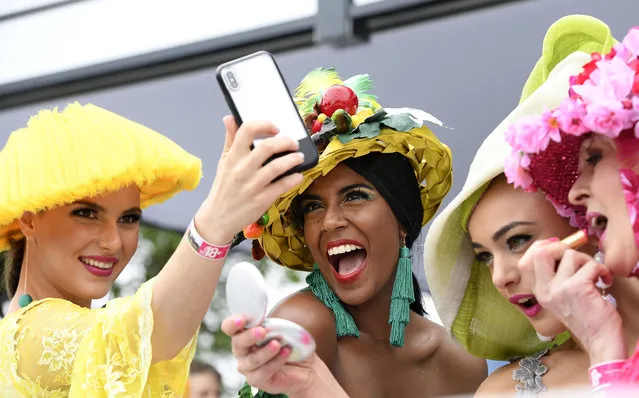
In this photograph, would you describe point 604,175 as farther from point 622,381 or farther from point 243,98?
point 243,98

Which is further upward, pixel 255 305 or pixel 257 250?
pixel 255 305

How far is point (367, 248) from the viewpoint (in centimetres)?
280

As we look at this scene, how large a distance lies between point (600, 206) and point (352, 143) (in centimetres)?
83

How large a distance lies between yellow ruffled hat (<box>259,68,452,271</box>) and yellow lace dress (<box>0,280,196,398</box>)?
1.62 ft

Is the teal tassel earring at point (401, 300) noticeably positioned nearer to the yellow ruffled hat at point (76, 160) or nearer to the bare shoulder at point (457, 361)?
the bare shoulder at point (457, 361)

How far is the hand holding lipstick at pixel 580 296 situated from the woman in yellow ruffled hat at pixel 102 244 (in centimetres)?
52

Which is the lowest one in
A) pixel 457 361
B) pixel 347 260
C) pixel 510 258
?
pixel 457 361

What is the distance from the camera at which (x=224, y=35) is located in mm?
5430

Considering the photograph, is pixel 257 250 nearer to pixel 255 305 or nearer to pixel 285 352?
pixel 285 352

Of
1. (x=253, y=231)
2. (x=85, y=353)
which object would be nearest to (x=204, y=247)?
(x=85, y=353)

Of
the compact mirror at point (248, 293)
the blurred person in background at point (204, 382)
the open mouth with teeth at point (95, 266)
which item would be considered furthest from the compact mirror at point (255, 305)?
the blurred person in background at point (204, 382)

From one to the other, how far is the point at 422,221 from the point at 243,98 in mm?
893

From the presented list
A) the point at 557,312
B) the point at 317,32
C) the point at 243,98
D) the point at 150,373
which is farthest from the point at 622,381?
the point at 317,32

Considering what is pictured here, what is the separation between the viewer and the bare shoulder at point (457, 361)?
2844 millimetres
